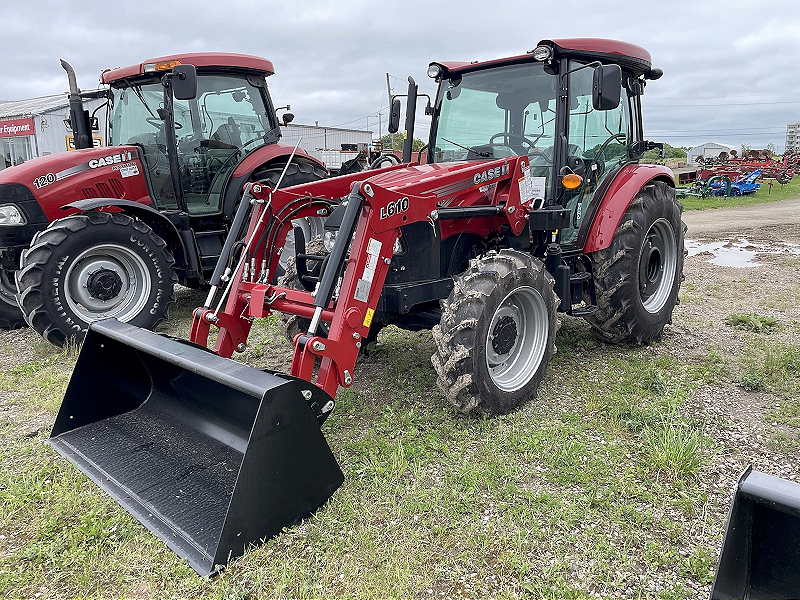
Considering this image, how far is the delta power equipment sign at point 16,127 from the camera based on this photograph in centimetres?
2370

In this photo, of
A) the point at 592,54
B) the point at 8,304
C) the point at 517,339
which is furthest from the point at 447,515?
the point at 8,304

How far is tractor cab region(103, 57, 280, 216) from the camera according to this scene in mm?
6191

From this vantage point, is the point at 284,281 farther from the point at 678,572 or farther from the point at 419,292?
the point at 678,572

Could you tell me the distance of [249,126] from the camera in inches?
269

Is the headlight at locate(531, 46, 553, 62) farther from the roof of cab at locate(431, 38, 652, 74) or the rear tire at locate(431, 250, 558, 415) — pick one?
the rear tire at locate(431, 250, 558, 415)

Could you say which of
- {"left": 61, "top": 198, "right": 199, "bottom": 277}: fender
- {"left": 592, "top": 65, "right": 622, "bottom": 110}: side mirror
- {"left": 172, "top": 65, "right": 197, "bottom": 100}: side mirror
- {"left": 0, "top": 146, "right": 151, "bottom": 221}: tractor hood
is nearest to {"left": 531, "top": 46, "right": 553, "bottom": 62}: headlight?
{"left": 592, "top": 65, "right": 622, "bottom": 110}: side mirror

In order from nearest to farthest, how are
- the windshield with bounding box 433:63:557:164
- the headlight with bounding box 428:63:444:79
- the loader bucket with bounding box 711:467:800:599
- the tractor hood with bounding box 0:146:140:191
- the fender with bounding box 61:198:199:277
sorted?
1. the loader bucket with bounding box 711:467:800:599
2. the windshield with bounding box 433:63:557:164
3. the headlight with bounding box 428:63:444:79
4. the fender with bounding box 61:198:199:277
5. the tractor hood with bounding box 0:146:140:191

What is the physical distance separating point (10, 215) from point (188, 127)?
74.6 inches

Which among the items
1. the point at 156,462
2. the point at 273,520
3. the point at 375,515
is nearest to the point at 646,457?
the point at 375,515

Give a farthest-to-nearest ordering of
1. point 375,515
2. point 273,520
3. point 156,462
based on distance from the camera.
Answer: point 156,462
point 375,515
point 273,520

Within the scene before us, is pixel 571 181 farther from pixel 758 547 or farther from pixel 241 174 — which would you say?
pixel 241 174

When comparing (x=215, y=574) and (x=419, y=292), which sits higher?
(x=419, y=292)

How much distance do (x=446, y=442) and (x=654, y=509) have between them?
116cm

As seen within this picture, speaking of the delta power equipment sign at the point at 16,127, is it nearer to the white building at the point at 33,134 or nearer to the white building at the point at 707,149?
the white building at the point at 33,134
